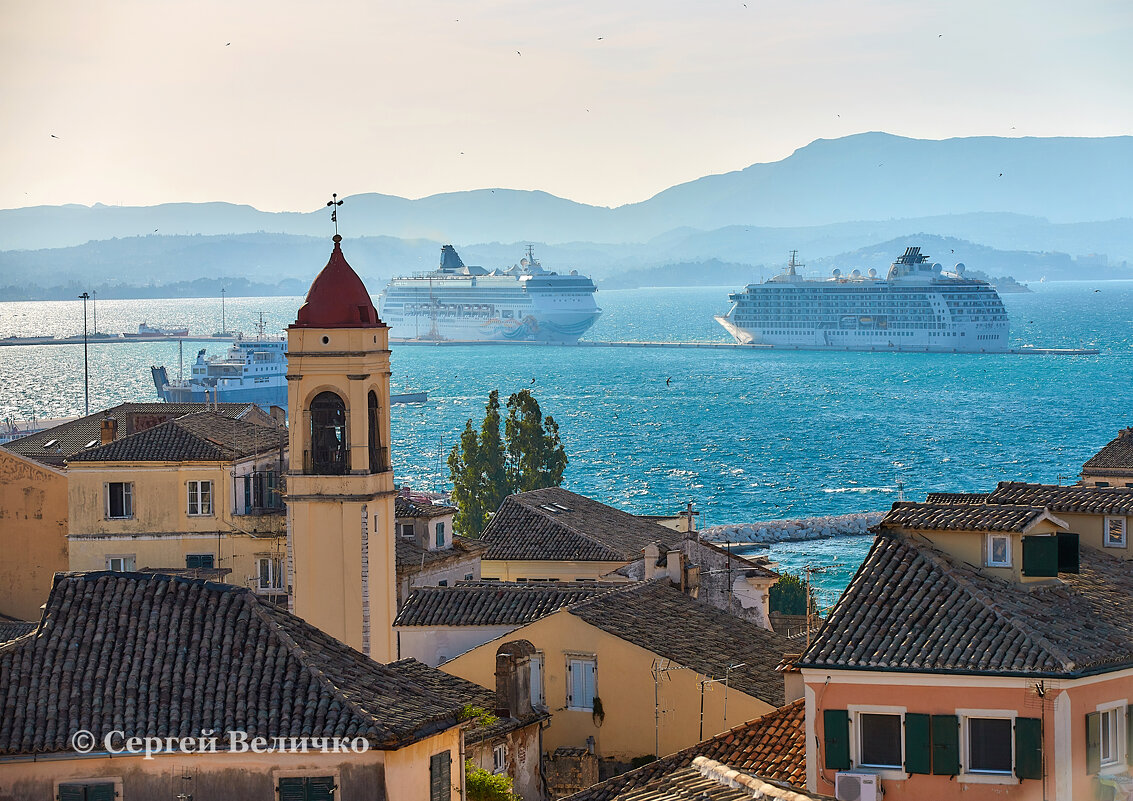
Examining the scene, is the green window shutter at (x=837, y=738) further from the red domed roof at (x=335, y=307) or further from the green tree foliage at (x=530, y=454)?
the green tree foliage at (x=530, y=454)

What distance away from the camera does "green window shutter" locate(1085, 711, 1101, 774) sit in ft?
39.4

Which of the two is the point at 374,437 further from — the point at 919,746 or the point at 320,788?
the point at 919,746

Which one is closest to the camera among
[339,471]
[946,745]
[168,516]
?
[946,745]

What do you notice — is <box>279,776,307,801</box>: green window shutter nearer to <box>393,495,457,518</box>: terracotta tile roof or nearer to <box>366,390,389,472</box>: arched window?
<box>366,390,389,472</box>: arched window

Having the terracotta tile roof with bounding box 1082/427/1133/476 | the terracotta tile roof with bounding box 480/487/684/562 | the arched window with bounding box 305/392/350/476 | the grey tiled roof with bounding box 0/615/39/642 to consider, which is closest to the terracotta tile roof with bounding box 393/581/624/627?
the arched window with bounding box 305/392/350/476

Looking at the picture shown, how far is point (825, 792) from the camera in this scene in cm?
1227

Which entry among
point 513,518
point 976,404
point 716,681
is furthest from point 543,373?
point 716,681

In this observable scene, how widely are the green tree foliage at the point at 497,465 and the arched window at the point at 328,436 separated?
876 inches

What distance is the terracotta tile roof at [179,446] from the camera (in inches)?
1089

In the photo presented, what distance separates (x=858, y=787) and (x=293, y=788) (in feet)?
11.9

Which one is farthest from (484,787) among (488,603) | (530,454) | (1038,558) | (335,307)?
(530,454)

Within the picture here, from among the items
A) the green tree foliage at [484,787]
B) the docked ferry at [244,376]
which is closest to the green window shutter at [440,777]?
the green tree foliage at [484,787]

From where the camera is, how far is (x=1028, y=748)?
38.8 ft

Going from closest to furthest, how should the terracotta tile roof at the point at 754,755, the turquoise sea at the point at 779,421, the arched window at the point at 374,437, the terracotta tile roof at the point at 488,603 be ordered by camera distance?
the terracotta tile roof at the point at 754,755 < the terracotta tile roof at the point at 488,603 < the arched window at the point at 374,437 < the turquoise sea at the point at 779,421
